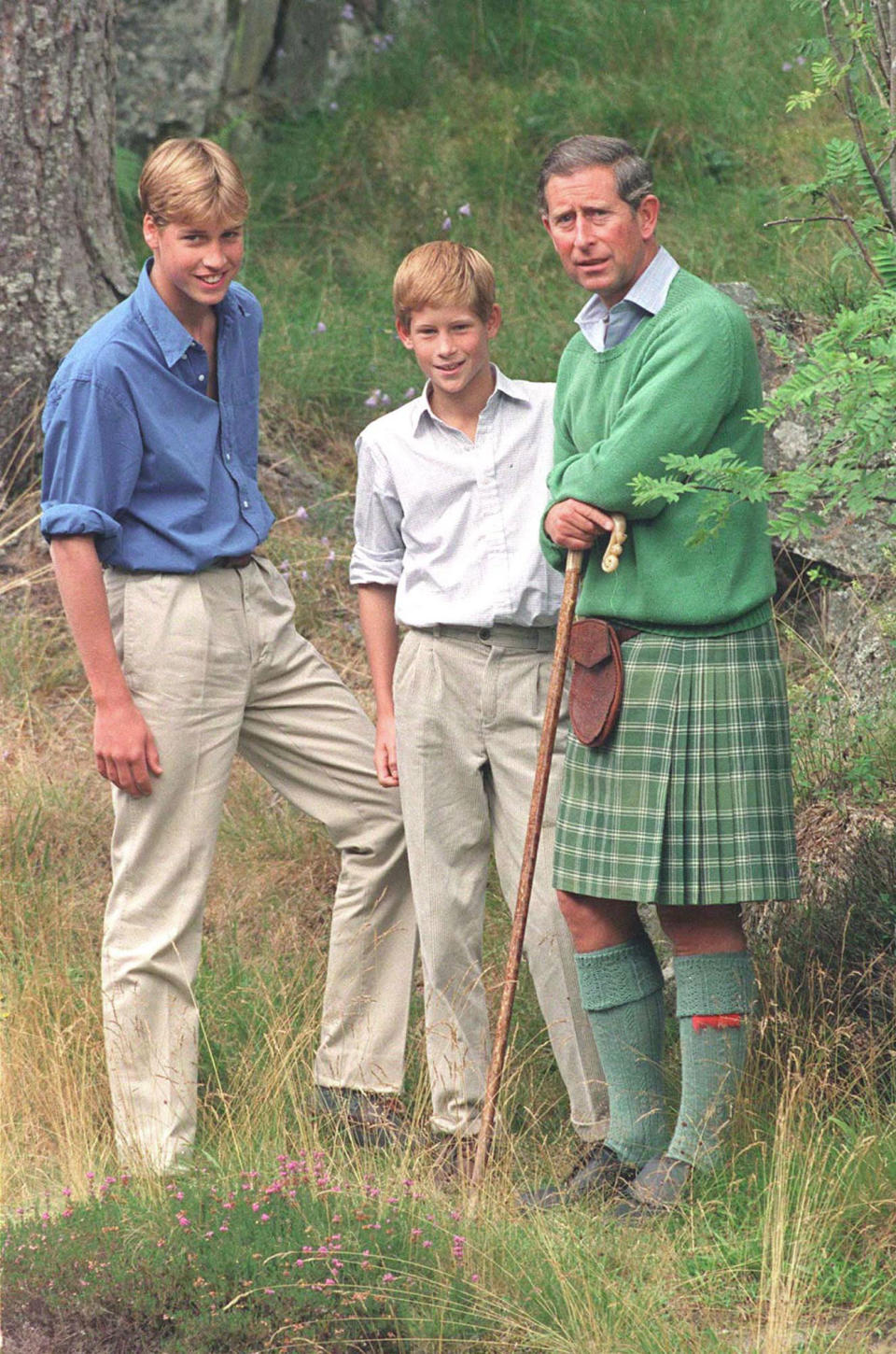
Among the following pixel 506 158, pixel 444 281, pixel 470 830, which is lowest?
pixel 470 830

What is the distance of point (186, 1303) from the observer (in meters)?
3.07

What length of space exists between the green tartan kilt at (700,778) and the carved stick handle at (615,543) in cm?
18

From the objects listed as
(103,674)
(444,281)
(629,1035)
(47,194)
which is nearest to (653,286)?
(444,281)

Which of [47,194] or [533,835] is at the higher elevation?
[47,194]

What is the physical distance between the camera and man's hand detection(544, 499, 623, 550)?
11.1 feet

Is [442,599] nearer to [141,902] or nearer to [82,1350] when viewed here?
[141,902]

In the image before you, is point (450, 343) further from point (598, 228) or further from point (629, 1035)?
point (629, 1035)

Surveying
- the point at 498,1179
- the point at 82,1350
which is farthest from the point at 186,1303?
the point at 498,1179

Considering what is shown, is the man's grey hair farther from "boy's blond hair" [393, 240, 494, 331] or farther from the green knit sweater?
"boy's blond hair" [393, 240, 494, 331]

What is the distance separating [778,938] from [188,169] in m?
2.31

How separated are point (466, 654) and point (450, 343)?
686mm

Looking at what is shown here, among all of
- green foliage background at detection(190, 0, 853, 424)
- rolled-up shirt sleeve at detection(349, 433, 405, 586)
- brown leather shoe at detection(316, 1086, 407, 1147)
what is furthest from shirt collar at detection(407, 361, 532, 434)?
green foliage background at detection(190, 0, 853, 424)

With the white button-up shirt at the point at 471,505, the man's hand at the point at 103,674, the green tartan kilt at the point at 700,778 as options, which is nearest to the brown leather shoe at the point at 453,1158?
the green tartan kilt at the point at 700,778

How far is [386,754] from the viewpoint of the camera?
398cm
